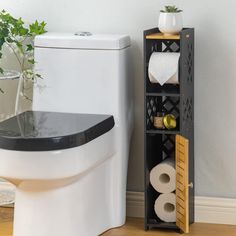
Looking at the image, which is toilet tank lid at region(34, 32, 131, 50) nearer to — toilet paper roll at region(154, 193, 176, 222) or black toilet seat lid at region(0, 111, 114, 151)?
black toilet seat lid at region(0, 111, 114, 151)

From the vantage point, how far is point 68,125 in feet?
8.11

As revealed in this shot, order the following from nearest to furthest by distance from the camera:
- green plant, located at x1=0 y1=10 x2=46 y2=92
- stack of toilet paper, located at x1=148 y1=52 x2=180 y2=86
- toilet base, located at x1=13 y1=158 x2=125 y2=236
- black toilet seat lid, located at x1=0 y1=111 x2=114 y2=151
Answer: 1. black toilet seat lid, located at x1=0 y1=111 x2=114 y2=151
2. toilet base, located at x1=13 y1=158 x2=125 y2=236
3. stack of toilet paper, located at x1=148 y1=52 x2=180 y2=86
4. green plant, located at x1=0 y1=10 x2=46 y2=92

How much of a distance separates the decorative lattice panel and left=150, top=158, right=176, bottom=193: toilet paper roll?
16 cm

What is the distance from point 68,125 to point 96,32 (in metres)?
0.58

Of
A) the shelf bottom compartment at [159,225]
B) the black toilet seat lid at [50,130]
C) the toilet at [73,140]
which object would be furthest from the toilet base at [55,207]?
the shelf bottom compartment at [159,225]

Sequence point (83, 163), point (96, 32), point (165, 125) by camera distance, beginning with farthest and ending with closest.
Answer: point (96, 32) < point (165, 125) < point (83, 163)

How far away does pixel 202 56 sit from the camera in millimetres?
2764

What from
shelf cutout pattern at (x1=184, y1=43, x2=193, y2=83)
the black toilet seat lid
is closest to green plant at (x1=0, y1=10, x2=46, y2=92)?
the black toilet seat lid

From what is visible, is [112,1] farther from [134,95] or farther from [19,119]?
[19,119]

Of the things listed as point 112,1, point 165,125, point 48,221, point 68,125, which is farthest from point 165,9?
point 48,221

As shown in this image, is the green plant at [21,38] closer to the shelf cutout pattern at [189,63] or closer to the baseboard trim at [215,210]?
the shelf cutout pattern at [189,63]

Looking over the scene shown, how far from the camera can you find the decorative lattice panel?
8.87 ft

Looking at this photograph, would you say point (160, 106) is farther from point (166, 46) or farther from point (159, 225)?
point (159, 225)

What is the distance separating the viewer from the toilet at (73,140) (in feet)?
7.71
